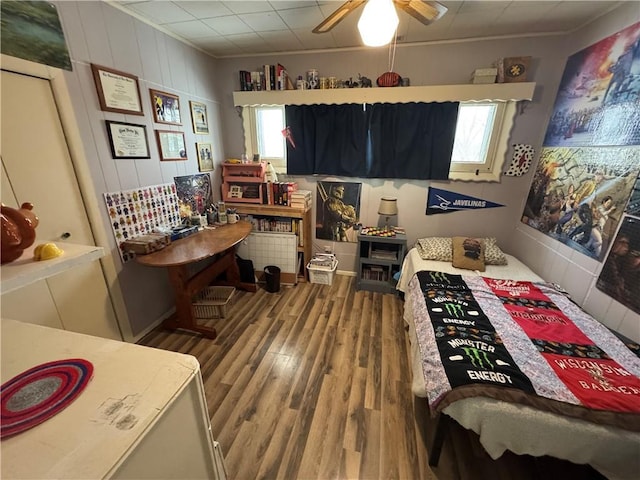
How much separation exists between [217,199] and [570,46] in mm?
3702

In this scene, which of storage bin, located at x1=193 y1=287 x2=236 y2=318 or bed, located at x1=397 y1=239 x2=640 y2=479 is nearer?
bed, located at x1=397 y1=239 x2=640 y2=479

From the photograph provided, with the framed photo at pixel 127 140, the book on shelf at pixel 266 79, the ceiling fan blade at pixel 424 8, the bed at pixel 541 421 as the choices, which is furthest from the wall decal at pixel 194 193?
the bed at pixel 541 421

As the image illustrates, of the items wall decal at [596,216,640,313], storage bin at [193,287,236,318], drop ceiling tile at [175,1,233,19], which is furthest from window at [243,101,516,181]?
storage bin at [193,287,236,318]

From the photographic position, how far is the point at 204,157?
279cm

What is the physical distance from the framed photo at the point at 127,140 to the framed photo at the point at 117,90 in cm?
10

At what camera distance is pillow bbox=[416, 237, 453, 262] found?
2.53m

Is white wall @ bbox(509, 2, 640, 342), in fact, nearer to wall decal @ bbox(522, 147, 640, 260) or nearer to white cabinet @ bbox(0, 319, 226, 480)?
wall decal @ bbox(522, 147, 640, 260)

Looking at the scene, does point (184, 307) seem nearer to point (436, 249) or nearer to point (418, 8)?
point (436, 249)

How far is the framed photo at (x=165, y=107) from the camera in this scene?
84.4 inches

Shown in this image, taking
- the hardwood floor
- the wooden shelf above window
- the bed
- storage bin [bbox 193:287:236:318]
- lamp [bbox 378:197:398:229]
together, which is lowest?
the hardwood floor

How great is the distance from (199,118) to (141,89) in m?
0.68

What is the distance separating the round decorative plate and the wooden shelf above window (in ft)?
9.06

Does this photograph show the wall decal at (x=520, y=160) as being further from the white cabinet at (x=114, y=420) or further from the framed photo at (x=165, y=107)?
the framed photo at (x=165, y=107)

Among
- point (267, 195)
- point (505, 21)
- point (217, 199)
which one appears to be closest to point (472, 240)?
point (505, 21)
